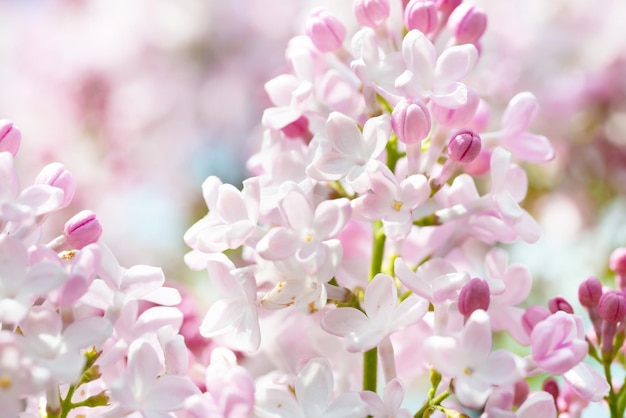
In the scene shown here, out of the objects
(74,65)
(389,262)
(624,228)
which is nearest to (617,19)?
(624,228)

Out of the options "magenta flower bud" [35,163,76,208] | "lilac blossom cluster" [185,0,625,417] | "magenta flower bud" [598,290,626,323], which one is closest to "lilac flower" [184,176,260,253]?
"lilac blossom cluster" [185,0,625,417]

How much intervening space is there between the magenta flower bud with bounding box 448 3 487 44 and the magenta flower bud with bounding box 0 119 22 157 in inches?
15.3

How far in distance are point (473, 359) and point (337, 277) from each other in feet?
0.68

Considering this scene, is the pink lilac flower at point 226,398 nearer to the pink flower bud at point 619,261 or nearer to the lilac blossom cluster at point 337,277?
the lilac blossom cluster at point 337,277

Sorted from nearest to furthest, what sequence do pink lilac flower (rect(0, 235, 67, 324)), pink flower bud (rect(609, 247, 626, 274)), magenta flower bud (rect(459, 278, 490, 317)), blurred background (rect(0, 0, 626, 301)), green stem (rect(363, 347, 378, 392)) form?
pink lilac flower (rect(0, 235, 67, 324))
magenta flower bud (rect(459, 278, 490, 317))
green stem (rect(363, 347, 378, 392))
pink flower bud (rect(609, 247, 626, 274))
blurred background (rect(0, 0, 626, 301))

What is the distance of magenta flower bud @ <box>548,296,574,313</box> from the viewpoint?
79 centimetres

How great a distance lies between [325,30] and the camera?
2.92 feet

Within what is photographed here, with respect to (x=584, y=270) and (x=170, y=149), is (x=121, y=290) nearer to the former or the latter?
(x=584, y=270)

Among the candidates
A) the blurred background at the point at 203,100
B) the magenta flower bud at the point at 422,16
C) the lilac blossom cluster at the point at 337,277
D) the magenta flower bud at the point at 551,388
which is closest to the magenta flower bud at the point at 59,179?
the lilac blossom cluster at the point at 337,277

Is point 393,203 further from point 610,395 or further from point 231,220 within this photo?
→ point 610,395

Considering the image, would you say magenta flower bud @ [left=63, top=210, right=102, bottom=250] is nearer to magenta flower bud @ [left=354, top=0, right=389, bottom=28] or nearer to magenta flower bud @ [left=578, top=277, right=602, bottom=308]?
magenta flower bud @ [left=354, top=0, right=389, bottom=28]

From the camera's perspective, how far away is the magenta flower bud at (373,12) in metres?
0.86

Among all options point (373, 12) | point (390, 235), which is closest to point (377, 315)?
point (390, 235)

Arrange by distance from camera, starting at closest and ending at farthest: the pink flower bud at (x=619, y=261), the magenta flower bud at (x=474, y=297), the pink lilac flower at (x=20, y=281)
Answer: the pink lilac flower at (x=20, y=281) < the magenta flower bud at (x=474, y=297) < the pink flower bud at (x=619, y=261)
